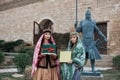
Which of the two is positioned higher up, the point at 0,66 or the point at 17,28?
the point at 17,28

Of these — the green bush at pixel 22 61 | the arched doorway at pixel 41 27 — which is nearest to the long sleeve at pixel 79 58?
the green bush at pixel 22 61

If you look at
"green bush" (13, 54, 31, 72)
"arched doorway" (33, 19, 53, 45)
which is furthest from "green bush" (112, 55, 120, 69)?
"arched doorway" (33, 19, 53, 45)

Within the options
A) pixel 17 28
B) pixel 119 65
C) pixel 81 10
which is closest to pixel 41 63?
pixel 119 65

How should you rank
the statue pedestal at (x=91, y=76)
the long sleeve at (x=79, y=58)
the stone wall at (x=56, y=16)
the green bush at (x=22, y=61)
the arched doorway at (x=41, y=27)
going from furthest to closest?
the arched doorway at (x=41, y=27), the stone wall at (x=56, y=16), the green bush at (x=22, y=61), the statue pedestal at (x=91, y=76), the long sleeve at (x=79, y=58)

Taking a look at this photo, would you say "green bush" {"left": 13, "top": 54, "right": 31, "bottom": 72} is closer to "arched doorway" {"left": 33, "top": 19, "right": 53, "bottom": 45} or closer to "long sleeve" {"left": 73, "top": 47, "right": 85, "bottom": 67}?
"long sleeve" {"left": 73, "top": 47, "right": 85, "bottom": 67}

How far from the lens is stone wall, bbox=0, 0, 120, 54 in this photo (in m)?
16.7

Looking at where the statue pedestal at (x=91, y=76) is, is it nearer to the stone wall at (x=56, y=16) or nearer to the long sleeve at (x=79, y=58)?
the long sleeve at (x=79, y=58)

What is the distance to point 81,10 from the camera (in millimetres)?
18656

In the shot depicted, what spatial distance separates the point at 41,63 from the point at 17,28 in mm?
17999

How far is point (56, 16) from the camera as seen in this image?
20391 millimetres

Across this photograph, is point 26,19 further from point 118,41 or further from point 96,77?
point 96,77

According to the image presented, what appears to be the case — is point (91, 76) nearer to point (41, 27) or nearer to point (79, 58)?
point (79, 58)

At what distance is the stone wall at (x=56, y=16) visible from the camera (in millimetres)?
16719

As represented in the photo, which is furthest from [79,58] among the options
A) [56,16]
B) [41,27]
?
[41,27]
